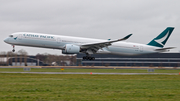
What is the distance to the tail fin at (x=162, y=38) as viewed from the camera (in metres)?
52.6

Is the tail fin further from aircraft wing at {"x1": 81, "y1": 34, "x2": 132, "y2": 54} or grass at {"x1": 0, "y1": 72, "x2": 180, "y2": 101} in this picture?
grass at {"x1": 0, "y1": 72, "x2": 180, "y2": 101}

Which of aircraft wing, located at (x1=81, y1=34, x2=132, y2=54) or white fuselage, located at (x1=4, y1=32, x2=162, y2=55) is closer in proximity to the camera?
white fuselage, located at (x1=4, y1=32, x2=162, y2=55)

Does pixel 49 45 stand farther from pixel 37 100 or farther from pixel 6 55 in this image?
pixel 6 55

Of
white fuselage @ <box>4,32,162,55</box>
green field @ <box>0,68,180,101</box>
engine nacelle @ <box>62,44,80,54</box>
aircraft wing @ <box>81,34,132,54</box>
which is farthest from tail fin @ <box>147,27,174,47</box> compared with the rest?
green field @ <box>0,68,180,101</box>

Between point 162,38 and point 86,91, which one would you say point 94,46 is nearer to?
point 162,38

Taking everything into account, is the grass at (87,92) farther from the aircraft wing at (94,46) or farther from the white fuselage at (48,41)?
the aircraft wing at (94,46)

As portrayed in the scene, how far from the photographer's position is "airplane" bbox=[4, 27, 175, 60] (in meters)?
43.2

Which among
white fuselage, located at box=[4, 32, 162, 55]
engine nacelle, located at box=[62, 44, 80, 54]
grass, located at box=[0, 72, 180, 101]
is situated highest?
white fuselage, located at box=[4, 32, 162, 55]

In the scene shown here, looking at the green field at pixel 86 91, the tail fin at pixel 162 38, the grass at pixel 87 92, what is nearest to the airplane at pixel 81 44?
the tail fin at pixel 162 38

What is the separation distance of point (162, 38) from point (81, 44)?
684 inches

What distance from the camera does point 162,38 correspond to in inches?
2089

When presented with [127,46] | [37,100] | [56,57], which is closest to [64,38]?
[127,46]

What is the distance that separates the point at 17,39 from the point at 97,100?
103 feet

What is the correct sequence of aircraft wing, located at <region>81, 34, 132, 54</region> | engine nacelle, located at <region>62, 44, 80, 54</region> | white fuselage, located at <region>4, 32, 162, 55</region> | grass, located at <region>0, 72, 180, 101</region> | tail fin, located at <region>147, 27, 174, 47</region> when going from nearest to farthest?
grass, located at <region>0, 72, 180, 101</region> < white fuselage, located at <region>4, 32, 162, 55</region> < engine nacelle, located at <region>62, 44, 80, 54</region> < aircraft wing, located at <region>81, 34, 132, 54</region> < tail fin, located at <region>147, 27, 174, 47</region>
